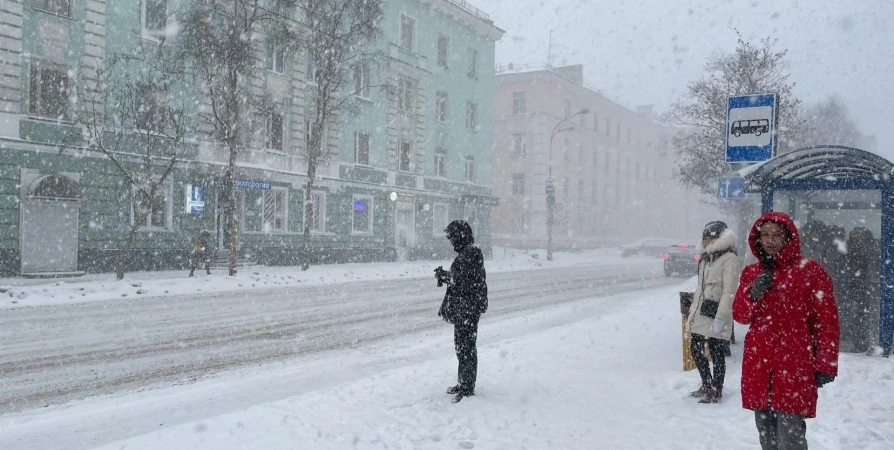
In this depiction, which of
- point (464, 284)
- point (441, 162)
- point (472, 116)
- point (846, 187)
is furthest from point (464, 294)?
point (472, 116)

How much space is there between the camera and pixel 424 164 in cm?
3484

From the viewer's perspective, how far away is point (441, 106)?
1437 inches

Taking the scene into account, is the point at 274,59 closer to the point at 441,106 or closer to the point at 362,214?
the point at 362,214

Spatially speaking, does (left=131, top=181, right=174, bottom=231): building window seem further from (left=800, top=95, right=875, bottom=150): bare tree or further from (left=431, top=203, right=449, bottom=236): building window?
(left=800, top=95, right=875, bottom=150): bare tree

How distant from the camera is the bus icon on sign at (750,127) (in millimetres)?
6770

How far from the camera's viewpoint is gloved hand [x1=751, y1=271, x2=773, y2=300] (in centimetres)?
361

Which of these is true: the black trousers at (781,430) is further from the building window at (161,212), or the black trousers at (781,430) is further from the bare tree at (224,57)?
the building window at (161,212)

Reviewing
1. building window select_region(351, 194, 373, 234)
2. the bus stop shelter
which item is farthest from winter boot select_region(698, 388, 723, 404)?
building window select_region(351, 194, 373, 234)

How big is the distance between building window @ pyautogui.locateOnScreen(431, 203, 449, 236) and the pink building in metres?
9.57

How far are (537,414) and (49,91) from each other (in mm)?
19505

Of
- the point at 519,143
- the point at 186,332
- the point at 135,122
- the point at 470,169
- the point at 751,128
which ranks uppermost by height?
the point at 519,143

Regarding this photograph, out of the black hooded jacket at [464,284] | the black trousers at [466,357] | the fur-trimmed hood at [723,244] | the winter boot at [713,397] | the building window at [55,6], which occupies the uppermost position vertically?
the building window at [55,6]

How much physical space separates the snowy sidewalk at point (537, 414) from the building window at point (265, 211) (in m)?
19.0

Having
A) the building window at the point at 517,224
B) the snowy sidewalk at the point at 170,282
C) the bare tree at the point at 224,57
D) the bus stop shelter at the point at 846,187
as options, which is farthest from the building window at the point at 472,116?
the bus stop shelter at the point at 846,187
